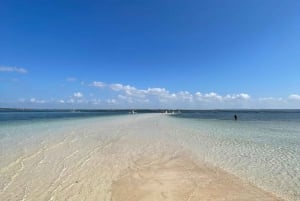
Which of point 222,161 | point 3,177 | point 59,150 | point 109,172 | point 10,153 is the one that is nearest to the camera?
point 3,177

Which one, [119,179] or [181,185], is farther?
[119,179]

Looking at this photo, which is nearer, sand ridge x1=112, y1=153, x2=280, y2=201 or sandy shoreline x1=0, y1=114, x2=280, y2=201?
sand ridge x1=112, y1=153, x2=280, y2=201

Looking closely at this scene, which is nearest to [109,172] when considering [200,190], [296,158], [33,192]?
[33,192]

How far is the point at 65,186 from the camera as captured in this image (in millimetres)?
6730

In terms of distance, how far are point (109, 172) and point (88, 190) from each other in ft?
6.00

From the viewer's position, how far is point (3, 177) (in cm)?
767

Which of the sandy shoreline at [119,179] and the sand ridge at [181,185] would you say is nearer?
the sand ridge at [181,185]

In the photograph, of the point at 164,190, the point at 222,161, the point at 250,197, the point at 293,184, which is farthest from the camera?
the point at 222,161

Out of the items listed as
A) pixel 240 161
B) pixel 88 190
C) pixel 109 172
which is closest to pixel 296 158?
pixel 240 161

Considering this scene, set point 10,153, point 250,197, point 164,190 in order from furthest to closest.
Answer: point 10,153 < point 164,190 < point 250,197

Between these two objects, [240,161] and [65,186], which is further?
[240,161]

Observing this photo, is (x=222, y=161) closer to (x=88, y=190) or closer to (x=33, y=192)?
(x=88, y=190)

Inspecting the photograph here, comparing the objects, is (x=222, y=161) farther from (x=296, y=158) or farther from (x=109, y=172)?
(x=109, y=172)

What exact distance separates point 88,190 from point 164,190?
87.7 inches
